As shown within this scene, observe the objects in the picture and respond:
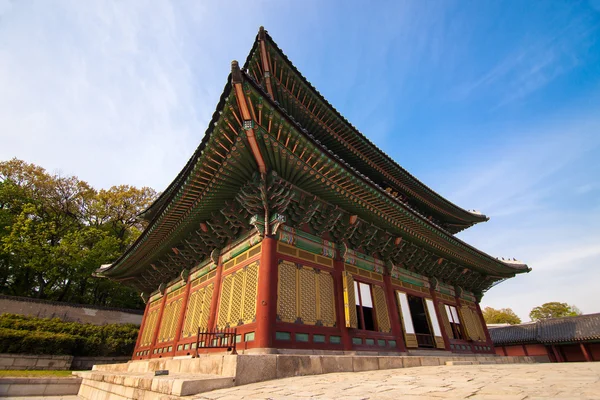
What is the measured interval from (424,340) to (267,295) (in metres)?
8.14

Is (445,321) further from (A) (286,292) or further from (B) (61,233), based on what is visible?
(B) (61,233)

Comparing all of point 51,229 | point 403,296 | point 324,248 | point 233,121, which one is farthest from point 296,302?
point 51,229

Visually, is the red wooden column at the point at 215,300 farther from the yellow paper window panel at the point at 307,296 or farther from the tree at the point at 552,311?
the tree at the point at 552,311

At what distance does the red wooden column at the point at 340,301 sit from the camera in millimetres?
8586

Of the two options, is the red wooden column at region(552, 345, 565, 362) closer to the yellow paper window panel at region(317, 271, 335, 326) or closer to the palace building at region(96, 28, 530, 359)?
the palace building at region(96, 28, 530, 359)

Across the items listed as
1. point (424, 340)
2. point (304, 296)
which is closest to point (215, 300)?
point (304, 296)

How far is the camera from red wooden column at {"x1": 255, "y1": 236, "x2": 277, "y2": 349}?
23.4 ft

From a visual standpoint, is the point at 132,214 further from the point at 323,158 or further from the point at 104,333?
the point at 323,158

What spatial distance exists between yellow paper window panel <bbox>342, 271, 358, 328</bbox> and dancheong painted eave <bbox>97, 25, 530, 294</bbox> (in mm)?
2373

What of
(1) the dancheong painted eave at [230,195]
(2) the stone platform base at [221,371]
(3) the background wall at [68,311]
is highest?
(1) the dancheong painted eave at [230,195]

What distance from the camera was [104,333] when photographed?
2109 centimetres

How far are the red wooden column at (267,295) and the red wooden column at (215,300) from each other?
8.39 feet

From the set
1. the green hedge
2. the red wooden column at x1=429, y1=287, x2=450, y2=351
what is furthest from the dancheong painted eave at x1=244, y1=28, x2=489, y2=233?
the green hedge

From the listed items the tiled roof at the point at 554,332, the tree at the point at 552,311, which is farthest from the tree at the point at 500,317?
the tiled roof at the point at 554,332
